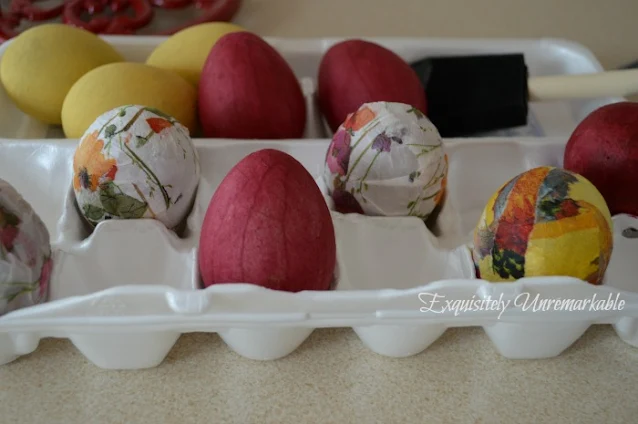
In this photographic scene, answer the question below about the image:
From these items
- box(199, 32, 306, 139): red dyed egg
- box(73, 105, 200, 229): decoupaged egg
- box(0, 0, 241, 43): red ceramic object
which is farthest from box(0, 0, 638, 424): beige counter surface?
box(0, 0, 241, 43): red ceramic object

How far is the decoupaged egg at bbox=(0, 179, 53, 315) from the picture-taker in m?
0.43

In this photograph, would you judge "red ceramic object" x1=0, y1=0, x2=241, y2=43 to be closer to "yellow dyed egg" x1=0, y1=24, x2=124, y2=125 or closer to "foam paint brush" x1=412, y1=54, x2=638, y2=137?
"yellow dyed egg" x1=0, y1=24, x2=124, y2=125

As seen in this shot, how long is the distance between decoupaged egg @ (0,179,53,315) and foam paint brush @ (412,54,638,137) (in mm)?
473

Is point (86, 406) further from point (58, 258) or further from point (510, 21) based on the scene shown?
point (510, 21)

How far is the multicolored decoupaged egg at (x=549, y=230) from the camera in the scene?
457 mm

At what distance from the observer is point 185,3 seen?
0.95 metres

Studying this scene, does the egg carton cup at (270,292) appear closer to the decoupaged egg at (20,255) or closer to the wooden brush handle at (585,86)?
the decoupaged egg at (20,255)

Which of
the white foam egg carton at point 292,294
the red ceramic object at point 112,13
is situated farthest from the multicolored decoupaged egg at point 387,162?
the red ceramic object at point 112,13

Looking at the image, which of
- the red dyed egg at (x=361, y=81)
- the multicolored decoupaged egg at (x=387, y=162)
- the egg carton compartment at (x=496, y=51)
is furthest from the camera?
the egg carton compartment at (x=496, y=51)

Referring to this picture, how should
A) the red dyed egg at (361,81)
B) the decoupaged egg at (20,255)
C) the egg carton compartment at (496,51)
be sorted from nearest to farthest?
the decoupaged egg at (20,255), the red dyed egg at (361,81), the egg carton compartment at (496,51)

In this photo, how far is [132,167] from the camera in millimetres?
516

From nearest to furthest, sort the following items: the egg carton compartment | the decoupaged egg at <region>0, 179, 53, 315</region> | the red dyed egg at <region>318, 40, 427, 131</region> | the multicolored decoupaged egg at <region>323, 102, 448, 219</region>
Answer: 1. the decoupaged egg at <region>0, 179, 53, 315</region>
2. the multicolored decoupaged egg at <region>323, 102, 448, 219</region>
3. the red dyed egg at <region>318, 40, 427, 131</region>
4. the egg carton compartment

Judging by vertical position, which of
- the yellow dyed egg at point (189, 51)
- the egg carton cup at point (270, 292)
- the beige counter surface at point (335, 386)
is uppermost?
the yellow dyed egg at point (189, 51)

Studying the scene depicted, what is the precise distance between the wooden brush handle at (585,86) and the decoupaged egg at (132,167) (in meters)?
0.47
